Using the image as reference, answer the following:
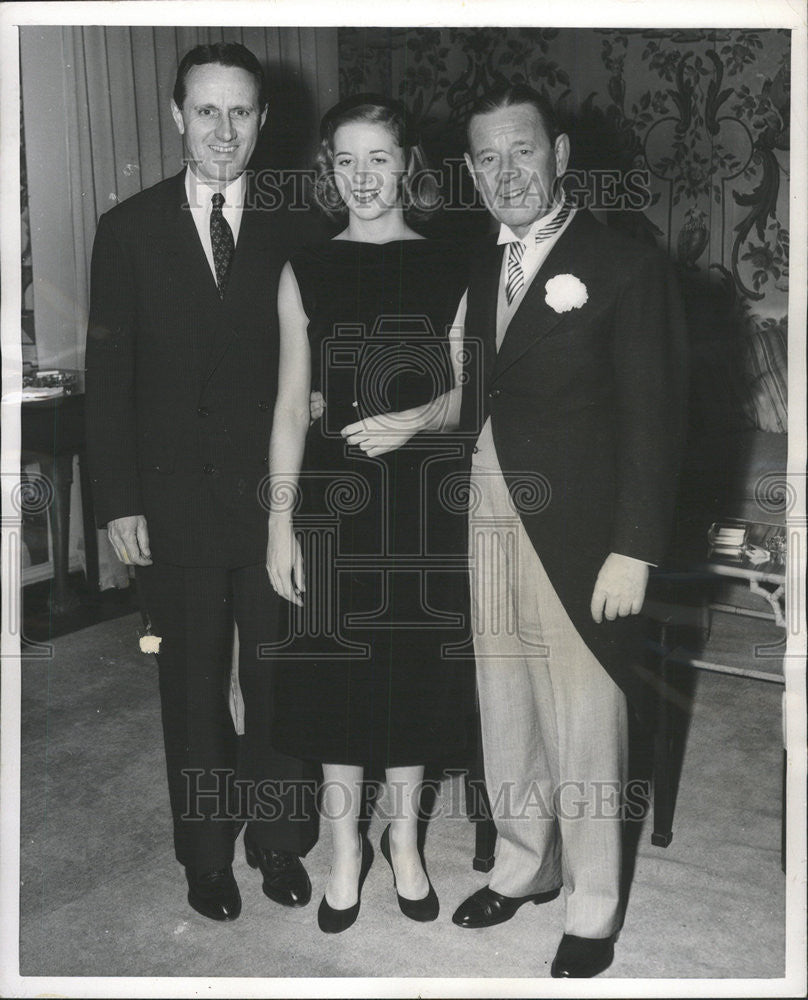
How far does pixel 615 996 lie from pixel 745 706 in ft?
3.68

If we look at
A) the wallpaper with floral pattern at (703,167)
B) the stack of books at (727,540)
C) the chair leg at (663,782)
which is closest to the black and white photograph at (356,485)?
the chair leg at (663,782)

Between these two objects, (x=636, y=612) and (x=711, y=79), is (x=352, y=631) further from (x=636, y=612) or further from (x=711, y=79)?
(x=711, y=79)

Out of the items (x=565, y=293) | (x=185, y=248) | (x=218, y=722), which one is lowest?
(x=218, y=722)

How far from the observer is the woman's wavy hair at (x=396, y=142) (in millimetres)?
1719

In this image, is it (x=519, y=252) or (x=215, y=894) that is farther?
(x=215, y=894)

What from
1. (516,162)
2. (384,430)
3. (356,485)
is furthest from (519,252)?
(356,485)

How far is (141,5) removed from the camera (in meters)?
1.74

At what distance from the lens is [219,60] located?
68.8 inches

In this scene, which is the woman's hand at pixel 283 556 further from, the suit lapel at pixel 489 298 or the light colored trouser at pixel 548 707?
the suit lapel at pixel 489 298

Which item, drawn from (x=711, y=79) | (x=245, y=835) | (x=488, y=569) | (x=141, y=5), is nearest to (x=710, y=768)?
(x=488, y=569)

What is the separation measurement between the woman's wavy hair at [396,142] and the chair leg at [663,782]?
123cm

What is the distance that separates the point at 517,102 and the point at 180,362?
769 millimetres

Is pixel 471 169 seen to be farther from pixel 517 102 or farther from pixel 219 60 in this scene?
pixel 219 60

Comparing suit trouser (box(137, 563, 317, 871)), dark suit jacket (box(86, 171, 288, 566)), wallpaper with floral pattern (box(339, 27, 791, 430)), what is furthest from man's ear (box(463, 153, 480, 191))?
suit trouser (box(137, 563, 317, 871))
